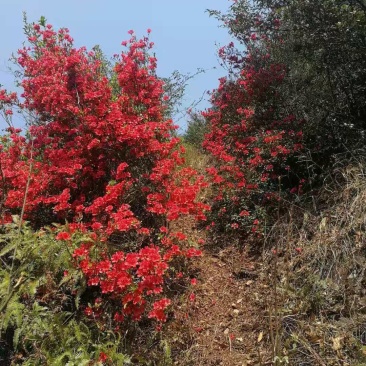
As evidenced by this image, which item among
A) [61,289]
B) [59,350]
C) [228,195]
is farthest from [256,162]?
[59,350]

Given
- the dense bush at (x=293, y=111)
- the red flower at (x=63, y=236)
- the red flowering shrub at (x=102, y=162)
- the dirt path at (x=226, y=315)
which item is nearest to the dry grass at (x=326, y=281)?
the dirt path at (x=226, y=315)

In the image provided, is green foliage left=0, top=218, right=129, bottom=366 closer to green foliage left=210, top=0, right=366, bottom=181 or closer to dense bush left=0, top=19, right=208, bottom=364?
dense bush left=0, top=19, right=208, bottom=364

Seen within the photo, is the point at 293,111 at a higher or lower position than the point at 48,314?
higher

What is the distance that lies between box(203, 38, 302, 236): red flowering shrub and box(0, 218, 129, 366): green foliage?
79.2 inches

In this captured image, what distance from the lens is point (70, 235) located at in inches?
141

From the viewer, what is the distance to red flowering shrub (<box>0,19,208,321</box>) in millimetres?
4086

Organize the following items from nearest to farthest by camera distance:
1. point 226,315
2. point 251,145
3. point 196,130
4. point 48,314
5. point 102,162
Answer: point 48,314 < point 226,315 < point 102,162 < point 251,145 < point 196,130

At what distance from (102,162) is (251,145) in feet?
6.77

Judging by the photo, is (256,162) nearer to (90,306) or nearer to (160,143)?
(160,143)

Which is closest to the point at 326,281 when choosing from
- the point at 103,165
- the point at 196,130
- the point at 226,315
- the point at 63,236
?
the point at 226,315

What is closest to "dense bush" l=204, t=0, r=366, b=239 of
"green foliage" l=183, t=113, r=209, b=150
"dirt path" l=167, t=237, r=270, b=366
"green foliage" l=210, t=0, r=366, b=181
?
"green foliage" l=210, t=0, r=366, b=181

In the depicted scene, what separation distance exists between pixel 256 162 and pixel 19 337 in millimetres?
3223

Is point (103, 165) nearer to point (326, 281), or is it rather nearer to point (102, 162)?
point (102, 162)

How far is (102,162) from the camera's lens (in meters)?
4.43
